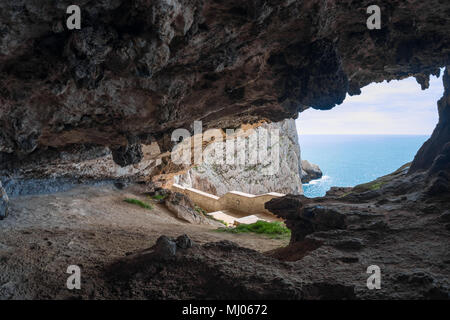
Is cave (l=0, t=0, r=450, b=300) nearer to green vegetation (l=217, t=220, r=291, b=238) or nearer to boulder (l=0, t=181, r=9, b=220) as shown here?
boulder (l=0, t=181, r=9, b=220)

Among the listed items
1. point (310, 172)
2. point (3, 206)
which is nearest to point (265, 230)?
point (3, 206)

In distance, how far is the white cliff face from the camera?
28656 millimetres

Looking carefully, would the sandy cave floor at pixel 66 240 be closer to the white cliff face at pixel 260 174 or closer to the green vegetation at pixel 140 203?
the green vegetation at pixel 140 203

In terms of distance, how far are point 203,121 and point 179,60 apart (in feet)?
12.1

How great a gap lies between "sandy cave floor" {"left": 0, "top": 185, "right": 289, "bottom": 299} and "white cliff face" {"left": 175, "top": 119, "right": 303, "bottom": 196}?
15269 mm

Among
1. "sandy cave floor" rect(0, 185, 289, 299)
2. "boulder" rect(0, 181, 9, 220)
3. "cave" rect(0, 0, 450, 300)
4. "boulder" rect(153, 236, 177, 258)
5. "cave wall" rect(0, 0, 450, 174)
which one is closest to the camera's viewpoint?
"cave" rect(0, 0, 450, 300)

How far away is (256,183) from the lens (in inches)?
1267

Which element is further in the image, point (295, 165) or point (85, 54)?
point (295, 165)

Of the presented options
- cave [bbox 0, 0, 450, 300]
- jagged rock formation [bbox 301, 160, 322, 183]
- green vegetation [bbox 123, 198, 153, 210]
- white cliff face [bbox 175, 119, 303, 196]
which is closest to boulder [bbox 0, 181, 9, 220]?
cave [bbox 0, 0, 450, 300]

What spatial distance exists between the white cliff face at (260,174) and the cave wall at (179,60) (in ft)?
60.1

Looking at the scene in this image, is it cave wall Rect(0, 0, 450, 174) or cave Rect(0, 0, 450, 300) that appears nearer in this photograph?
cave Rect(0, 0, 450, 300)

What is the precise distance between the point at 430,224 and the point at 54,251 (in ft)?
20.8

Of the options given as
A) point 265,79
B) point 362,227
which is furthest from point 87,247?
point 265,79

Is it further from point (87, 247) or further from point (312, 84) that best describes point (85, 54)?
point (312, 84)
